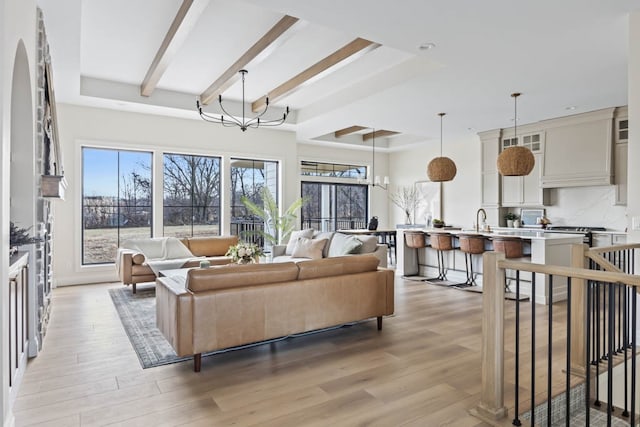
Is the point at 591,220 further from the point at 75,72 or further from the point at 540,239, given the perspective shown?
the point at 75,72

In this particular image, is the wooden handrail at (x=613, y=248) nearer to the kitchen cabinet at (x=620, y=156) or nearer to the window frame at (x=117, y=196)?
the kitchen cabinet at (x=620, y=156)

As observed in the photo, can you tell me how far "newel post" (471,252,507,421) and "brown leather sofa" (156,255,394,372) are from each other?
153cm

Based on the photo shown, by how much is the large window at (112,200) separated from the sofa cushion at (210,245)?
970mm

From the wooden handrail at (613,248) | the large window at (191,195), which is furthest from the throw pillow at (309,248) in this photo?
the wooden handrail at (613,248)

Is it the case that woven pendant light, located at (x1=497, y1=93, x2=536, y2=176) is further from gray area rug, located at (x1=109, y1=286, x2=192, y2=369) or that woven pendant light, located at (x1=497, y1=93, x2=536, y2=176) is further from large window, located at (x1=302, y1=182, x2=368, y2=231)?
large window, located at (x1=302, y1=182, x2=368, y2=231)

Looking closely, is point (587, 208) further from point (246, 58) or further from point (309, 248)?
point (246, 58)

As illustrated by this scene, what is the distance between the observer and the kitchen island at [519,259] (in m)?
5.35

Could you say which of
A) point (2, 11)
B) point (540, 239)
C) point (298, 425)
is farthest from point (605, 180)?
point (2, 11)

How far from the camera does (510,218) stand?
820 centimetres

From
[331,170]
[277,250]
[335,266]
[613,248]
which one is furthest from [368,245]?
[331,170]

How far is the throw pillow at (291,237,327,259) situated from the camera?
21.0 ft

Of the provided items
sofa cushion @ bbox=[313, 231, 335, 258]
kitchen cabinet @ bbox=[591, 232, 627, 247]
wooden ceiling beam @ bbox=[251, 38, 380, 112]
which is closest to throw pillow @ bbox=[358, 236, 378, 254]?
sofa cushion @ bbox=[313, 231, 335, 258]

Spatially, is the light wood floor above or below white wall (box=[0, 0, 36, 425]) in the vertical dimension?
below

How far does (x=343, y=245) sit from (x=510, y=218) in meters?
4.14
